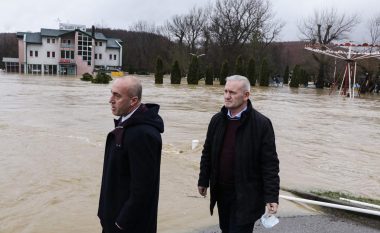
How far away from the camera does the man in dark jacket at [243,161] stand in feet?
11.8

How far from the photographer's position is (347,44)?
3938 cm

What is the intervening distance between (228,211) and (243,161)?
52 centimetres

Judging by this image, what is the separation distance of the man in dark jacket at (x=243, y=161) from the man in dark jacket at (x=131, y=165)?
2.63 ft

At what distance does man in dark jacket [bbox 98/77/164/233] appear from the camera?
2887 millimetres

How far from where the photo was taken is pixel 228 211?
3.86 meters

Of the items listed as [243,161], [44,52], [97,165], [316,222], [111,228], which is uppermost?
[44,52]

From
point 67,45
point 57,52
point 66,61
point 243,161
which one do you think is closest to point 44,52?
point 57,52

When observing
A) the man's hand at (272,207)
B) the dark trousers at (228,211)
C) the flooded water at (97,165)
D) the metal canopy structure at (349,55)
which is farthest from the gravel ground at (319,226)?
the metal canopy structure at (349,55)

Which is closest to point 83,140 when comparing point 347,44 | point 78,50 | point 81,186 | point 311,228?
point 81,186

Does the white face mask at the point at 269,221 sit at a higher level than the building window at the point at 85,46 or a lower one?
lower

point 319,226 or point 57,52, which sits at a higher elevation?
point 57,52

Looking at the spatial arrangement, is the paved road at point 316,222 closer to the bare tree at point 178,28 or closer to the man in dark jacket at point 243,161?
the man in dark jacket at point 243,161

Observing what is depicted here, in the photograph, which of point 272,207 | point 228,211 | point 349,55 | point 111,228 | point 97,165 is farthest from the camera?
point 349,55

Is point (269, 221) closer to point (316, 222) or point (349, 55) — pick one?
point (316, 222)
